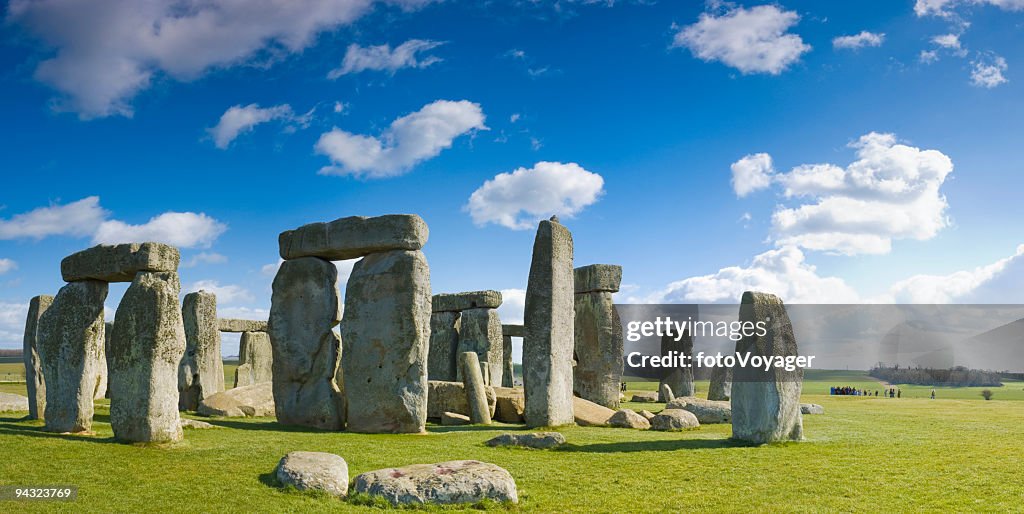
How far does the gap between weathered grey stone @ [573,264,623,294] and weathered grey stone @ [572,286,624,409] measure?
0.18 m

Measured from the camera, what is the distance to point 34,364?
15.3m

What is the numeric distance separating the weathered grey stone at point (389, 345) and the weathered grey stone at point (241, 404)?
4.35 m

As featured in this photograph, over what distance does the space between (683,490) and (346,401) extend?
8.16 meters

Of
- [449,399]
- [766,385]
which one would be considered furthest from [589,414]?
[766,385]

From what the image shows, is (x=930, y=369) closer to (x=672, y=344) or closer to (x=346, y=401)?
(x=672, y=344)

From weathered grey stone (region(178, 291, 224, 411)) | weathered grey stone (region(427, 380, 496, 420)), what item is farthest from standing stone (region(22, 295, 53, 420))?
weathered grey stone (region(427, 380, 496, 420))

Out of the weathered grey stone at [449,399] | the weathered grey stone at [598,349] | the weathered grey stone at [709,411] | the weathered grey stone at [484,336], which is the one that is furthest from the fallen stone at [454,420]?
the weathered grey stone at [484,336]

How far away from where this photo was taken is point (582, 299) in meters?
22.4

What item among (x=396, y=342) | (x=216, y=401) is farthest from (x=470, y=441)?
(x=216, y=401)

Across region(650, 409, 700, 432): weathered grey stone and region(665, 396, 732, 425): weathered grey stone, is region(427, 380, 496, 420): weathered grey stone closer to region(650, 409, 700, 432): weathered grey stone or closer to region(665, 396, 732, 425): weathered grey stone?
region(650, 409, 700, 432): weathered grey stone

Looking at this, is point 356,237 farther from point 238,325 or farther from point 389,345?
point 238,325

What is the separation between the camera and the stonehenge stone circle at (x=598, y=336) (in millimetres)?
21609

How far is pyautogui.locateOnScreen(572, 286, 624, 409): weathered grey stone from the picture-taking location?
70.8 ft

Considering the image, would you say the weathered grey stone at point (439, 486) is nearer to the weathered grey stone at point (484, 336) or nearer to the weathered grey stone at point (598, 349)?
the weathered grey stone at point (598, 349)
